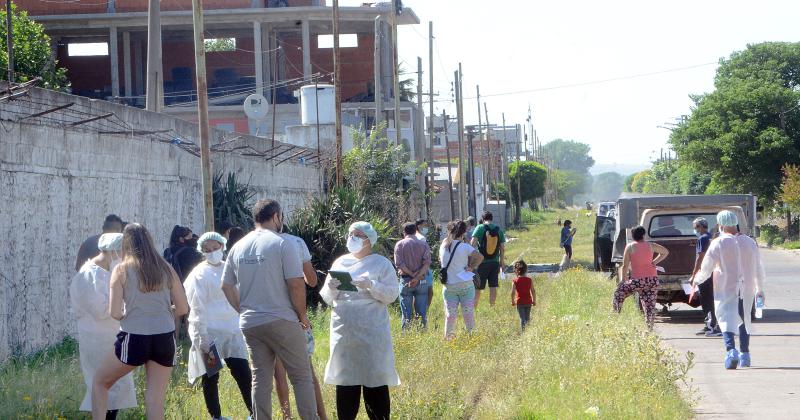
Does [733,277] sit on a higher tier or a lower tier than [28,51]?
lower

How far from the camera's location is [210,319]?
28.3 ft

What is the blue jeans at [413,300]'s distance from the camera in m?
13.7

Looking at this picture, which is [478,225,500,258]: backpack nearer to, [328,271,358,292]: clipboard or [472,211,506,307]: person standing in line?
[472,211,506,307]: person standing in line

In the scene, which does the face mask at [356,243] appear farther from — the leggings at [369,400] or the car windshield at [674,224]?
the car windshield at [674,224]

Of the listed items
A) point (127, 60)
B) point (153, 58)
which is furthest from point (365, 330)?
point (127, 60)

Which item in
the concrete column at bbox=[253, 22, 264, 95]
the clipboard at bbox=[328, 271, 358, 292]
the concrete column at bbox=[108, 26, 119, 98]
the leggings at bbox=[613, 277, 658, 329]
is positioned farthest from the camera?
the concrete column at bbox=[108, 26, 119, 98]

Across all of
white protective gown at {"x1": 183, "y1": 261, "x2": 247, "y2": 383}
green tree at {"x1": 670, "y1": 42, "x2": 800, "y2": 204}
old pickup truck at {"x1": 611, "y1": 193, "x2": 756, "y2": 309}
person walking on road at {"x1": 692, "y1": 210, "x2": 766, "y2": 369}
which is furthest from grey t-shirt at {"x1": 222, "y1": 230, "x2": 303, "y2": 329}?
green tree at {"x1": 670, "y1": 42, "x2": 800, "y2": 204}

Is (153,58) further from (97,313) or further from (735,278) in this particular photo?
(97,313)

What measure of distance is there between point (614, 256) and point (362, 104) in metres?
37.1

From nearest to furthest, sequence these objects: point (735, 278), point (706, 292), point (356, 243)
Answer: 1. point (356, 243)
2. point (735, 278)
3. point (706, 292)

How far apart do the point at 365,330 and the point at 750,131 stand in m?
49.0

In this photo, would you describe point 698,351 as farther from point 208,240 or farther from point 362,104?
point 362,104

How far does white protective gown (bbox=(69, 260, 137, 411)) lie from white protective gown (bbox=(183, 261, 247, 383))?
2.90ft

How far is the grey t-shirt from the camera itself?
7531 millimetres
